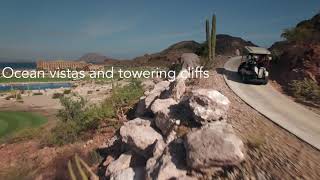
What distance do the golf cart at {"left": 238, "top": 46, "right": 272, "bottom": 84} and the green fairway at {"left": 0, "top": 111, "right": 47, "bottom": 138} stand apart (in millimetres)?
22720

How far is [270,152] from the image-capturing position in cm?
887

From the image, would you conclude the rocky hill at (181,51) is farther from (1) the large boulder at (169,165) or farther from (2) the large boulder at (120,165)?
(1) the large boulder at (169,165)

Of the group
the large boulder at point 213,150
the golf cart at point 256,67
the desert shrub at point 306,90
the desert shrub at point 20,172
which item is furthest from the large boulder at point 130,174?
the golf cart at point 256,67

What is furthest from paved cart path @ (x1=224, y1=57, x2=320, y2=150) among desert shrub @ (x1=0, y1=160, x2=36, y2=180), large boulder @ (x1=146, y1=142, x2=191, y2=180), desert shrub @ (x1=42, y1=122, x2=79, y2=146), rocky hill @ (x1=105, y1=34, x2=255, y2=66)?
rocky hill @ (x1=105, y1=34, x2=255, y2=66)

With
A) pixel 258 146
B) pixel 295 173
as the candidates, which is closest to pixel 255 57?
pixel 258 146

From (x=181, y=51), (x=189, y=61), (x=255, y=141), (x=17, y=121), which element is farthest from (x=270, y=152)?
(x=181, y=51)

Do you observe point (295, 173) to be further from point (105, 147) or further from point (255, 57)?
point (255, 57)

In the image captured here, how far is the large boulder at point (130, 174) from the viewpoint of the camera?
10085mm

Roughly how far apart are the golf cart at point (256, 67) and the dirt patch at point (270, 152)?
6659 mm

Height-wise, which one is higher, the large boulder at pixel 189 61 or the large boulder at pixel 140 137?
the large boulder at pixel 189 61

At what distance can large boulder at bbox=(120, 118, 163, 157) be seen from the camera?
36.9ft

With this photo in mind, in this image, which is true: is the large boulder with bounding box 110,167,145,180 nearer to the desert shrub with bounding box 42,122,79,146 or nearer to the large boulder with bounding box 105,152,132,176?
the large boulder with bounding box 105,152,132,176

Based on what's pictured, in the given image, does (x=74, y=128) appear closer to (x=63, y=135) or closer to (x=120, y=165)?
(x=63, y=135)

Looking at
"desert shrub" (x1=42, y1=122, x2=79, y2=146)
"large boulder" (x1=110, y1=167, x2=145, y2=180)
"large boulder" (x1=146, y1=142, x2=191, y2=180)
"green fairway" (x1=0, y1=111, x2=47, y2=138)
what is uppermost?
→ "large boulder" (x1=146, y1=142, x2=191, y2=180)
